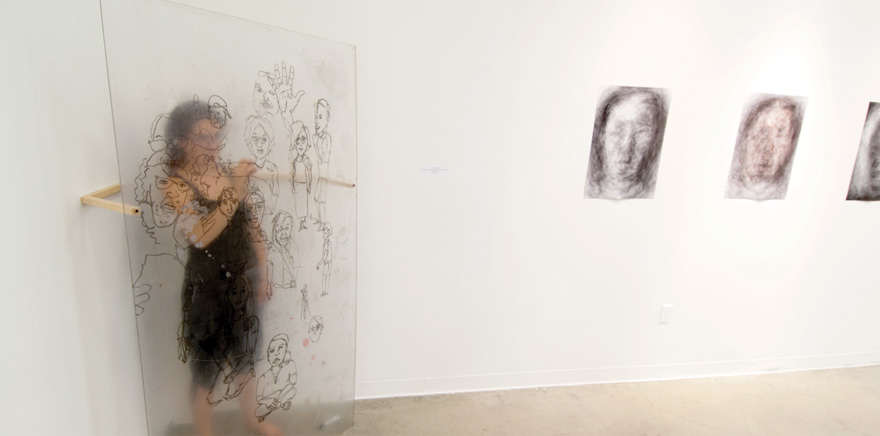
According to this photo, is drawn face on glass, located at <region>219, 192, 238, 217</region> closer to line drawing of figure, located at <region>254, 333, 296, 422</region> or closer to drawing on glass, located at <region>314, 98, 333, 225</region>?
drawing on glass, located at <region>314, 98, 333, 225</region>

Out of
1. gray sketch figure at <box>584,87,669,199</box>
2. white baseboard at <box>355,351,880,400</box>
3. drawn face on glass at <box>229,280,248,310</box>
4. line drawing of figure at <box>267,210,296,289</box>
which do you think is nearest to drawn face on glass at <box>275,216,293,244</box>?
line drawing of figure at <box>267,210,296,289</box>

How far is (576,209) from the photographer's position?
78.5 inches

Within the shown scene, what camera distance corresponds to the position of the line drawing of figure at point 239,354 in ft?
4.42

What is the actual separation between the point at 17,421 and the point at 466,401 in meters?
1.74

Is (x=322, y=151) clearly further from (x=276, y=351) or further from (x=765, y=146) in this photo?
(x=765, y=146)

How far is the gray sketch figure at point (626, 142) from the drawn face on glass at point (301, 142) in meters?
1.46

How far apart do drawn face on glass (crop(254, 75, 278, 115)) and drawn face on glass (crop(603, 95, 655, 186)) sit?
162 cm

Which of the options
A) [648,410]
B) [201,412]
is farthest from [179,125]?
[648,410]

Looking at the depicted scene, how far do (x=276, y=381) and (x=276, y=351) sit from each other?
0.46ft

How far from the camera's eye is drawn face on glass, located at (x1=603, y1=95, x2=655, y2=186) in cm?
189

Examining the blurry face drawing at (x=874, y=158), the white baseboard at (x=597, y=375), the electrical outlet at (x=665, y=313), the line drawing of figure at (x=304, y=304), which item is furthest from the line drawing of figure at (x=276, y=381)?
the blurry face drawing at (x=874, y=158)

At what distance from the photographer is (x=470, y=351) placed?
2.07 meters

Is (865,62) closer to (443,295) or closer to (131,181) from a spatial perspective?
(443,295)

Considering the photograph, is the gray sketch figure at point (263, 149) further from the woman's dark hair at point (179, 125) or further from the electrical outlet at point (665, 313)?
the electrical outlet at point (665, 313)
